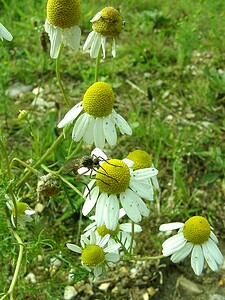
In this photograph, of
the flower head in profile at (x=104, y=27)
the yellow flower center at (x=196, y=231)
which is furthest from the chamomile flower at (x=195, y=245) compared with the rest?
the flower head in profile at (x=104, y=27)

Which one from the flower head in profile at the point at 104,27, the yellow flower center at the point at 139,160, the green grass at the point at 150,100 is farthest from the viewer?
the green grass at the point at 150,100

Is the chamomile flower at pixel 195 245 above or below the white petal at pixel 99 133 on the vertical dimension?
below

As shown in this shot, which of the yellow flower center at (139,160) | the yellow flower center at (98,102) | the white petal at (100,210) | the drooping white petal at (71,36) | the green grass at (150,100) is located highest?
the drooping white petal at (71,36)

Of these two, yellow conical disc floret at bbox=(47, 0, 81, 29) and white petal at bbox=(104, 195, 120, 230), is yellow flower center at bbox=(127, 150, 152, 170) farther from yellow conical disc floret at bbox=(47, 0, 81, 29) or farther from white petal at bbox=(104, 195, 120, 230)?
yellow conical disc floret at bbox=(47, 0, 81, 29)

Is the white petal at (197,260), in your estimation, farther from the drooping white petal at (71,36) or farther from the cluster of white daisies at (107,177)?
the drooping white petal at (71,36)

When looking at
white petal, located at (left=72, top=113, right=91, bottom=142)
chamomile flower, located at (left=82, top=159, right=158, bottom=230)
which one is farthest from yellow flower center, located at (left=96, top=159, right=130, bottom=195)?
white petal, located at (left=72, top=113, right=91, bottom=142)

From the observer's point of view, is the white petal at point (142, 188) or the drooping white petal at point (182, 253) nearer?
the white petal at point (142, 188)

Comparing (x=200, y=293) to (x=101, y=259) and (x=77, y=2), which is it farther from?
(x=77, y=2)

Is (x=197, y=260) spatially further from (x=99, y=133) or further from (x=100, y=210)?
(x=99, y=133)
